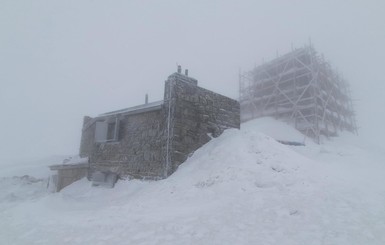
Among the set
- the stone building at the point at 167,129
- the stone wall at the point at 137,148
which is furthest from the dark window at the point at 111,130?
the stone wall at the point at 137,148

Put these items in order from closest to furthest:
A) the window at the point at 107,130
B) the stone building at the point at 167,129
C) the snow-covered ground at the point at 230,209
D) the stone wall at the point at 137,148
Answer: the snow-covered ground at the point at 230,209
the stone building at the point at 167,129
the stone wall at the point at 137,148
the window at the point at 107,130

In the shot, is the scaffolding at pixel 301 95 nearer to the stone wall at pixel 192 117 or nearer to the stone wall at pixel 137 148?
the stone wall at pixel 192 117

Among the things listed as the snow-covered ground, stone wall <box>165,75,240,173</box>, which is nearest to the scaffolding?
stone wall <box>165,75,240,173</box>

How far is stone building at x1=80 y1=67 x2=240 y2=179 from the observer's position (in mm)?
9719

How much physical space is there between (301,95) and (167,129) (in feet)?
69.8

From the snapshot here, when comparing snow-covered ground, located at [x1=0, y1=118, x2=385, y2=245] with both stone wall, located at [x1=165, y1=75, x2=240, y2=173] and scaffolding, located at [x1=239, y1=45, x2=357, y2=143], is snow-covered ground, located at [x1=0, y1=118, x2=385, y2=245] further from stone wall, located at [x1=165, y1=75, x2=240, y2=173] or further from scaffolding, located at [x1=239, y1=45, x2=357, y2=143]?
scaffolding, located at [x1=239, y1=45, x2=357, y2=143]

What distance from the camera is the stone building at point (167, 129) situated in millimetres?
9719

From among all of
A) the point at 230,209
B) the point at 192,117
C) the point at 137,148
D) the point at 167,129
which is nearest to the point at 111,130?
the point at 137,148

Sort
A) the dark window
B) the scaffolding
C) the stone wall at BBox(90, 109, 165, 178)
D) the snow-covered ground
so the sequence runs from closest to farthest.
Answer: the snow-covered ground → the stone wall at BBox(90, 109, 165, 178) → the dark window → the scaffolding

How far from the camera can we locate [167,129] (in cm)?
977

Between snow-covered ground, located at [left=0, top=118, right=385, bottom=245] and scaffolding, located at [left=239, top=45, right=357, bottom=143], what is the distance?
19.3m

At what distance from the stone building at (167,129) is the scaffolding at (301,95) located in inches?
686

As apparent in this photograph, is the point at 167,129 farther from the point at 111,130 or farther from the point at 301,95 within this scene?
the point at 301,95

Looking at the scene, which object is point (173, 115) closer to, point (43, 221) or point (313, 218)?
point (43, 221)
